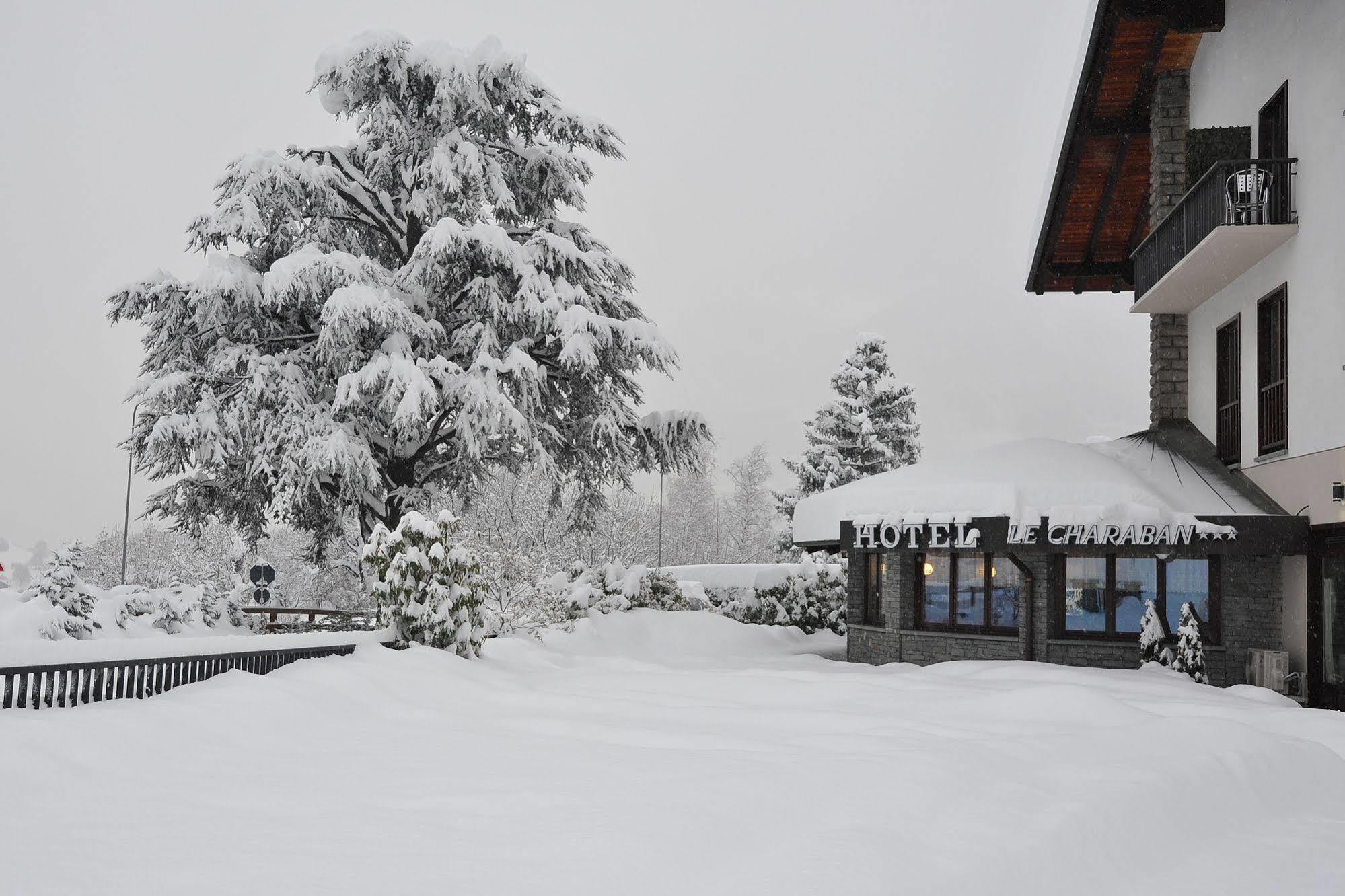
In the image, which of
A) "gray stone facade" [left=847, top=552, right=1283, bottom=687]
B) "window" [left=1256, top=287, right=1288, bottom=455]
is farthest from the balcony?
"gray stone facade" [left=847, top=552, right=1283, bottom=687]

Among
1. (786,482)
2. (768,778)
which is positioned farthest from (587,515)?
(786,482)

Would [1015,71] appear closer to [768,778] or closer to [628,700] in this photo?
[628,700]

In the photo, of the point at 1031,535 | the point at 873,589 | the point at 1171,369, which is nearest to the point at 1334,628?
the point at 1031,535

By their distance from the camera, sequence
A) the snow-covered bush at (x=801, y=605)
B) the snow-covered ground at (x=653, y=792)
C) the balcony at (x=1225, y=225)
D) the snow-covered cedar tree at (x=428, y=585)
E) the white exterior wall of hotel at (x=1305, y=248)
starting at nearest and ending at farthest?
the snow-covered ground at (x=653, y=792) < the white exterior wall of hotel at (x=1305, y=248) < the snow-covered cedar tree at (x=428, y=585) < the balcony at (x=1225, y=225) < the snow-covered bush at (x=801, y=605)

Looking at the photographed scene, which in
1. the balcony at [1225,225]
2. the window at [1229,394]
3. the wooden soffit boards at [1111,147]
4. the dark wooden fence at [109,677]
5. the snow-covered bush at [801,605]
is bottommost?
the snow-covered bush at [801,605]

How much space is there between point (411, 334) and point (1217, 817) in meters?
14.7

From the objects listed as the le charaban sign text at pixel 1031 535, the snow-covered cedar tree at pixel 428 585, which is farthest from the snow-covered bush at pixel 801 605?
the snow-covered cedar tree at pixel 428 585

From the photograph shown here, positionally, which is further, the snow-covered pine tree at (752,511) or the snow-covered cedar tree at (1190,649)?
the snow-covered pine tree at (752,511)

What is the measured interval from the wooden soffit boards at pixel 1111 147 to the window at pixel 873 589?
277 inches

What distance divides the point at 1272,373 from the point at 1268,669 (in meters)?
4.12

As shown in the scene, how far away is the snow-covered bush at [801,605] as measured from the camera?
86.6 feet

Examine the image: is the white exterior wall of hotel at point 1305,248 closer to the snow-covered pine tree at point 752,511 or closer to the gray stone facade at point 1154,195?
the gray stone facade at point 1154,195

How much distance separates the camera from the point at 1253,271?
52.0 ft

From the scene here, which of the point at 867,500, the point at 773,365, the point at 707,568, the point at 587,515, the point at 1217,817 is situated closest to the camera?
the point at 1217,817
